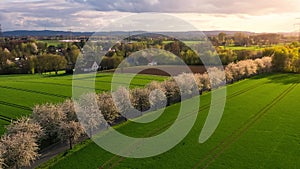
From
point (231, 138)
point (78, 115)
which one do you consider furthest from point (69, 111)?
point (231, 138)

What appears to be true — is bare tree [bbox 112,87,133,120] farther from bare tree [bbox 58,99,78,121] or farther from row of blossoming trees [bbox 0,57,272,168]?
bare tree [bbox 58,99,78,121]

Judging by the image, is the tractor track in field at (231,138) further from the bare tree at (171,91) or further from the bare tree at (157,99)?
the bare tree at (171,91)

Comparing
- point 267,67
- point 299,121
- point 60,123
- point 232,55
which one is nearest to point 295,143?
point 299,121

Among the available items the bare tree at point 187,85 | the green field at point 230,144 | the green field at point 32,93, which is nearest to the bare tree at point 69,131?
the green field at point 230,144

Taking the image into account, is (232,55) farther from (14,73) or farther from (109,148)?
(109,148)

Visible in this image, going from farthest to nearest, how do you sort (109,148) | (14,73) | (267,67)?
(14,73) → (267,67) → (109,148)
